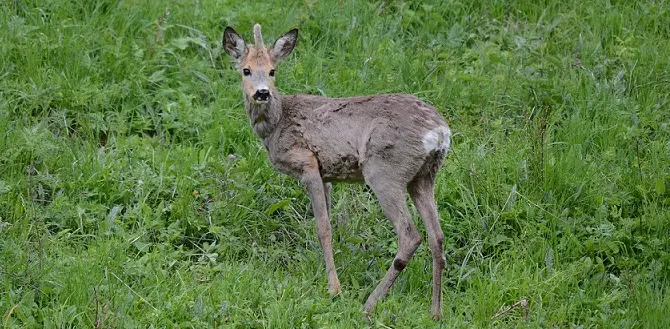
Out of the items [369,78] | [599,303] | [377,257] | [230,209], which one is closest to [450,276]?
[377,257]

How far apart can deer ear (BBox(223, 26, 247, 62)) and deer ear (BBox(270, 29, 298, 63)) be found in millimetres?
199

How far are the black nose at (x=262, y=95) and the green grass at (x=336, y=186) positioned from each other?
848 millimetres

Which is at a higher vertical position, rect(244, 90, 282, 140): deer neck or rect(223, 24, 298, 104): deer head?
rect(223, 24, 298, 104): deer head

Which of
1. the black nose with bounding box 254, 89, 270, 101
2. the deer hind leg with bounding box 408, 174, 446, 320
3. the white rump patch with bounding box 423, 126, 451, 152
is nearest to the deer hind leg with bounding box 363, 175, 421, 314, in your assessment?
the deer hind leg with bounding box 408, 174, 446, 320

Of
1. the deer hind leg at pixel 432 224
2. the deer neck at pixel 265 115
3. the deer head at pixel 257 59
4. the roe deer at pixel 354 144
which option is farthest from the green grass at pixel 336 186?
the deer head at pixel 257 59

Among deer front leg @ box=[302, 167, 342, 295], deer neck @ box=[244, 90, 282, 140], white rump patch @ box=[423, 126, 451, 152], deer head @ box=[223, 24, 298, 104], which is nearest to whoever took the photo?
white rump patch @ box=[423, 126, 451, 152]

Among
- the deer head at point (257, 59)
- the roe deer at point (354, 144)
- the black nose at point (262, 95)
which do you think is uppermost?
the deer head at point (257, 59)

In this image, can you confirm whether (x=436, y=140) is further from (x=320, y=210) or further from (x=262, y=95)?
(x=262, y=95)

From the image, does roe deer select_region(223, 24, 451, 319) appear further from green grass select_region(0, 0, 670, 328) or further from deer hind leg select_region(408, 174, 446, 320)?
green grass select_region(0, 0, 670, 328)

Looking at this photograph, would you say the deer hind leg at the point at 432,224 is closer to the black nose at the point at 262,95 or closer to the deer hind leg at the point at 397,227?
the deer hind leg at the point at 397,227

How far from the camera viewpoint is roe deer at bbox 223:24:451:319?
6727 mm

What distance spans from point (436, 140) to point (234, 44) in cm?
156

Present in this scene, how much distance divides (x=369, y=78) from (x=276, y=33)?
39.9 inches

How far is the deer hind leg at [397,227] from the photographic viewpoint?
672 cm
